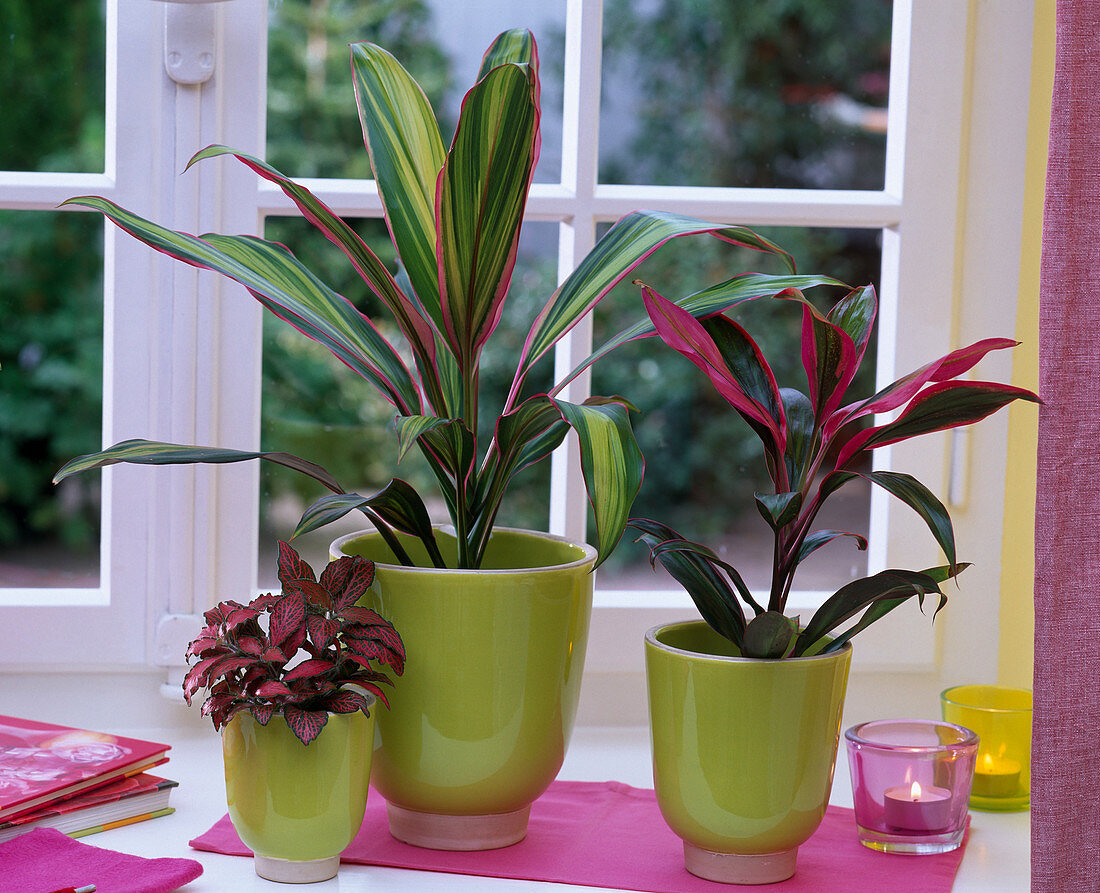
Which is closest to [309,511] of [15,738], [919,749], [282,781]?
[282,781]

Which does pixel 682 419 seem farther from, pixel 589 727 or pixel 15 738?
pixel 15 738

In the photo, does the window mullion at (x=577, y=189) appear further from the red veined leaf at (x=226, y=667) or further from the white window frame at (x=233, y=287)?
the red veined leaf at (x=226, y=667)

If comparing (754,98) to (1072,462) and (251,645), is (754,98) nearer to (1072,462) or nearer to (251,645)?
(1072,462)

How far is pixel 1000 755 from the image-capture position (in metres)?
1.08

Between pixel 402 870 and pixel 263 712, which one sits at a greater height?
pixel 263 712

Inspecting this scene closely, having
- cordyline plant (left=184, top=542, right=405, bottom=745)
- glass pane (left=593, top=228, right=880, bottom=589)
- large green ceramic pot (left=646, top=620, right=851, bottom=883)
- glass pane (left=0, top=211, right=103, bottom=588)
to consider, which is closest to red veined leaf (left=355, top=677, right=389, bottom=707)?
cordyline plant (left=184, top=542, right=405, bottom=745)

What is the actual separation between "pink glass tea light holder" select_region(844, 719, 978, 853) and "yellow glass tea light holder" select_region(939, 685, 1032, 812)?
117 millimetres

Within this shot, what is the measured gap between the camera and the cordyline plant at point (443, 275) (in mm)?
850

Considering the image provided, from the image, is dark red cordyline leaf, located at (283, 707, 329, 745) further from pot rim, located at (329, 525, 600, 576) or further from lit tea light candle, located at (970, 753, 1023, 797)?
lit tea light candle, located at (970, 753, 1023, 797)

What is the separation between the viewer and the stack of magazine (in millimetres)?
902

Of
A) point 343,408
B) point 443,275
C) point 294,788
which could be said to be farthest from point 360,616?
point 343,408

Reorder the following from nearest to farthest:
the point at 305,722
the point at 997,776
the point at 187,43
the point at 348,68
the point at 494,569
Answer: the point at 305,722, the point at 494,569, the point at 997,776, the point at 187,43, the point at 348,68

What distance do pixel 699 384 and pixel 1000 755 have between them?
44.4 inches

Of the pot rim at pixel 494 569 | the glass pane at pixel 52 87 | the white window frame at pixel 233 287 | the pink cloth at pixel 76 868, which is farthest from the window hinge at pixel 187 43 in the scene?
the pink cloth at pixel 76 868
